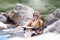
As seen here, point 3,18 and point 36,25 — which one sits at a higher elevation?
point 36,25

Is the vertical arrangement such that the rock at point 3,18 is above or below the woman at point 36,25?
below

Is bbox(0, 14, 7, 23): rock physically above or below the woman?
below

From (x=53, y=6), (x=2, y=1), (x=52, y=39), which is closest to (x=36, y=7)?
(x=53, y=6)

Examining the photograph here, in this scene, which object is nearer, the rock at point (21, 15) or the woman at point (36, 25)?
the woman at point (36, 25)

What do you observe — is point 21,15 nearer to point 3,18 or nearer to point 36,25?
point 3,18

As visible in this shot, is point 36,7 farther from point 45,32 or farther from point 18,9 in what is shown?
point 45,32

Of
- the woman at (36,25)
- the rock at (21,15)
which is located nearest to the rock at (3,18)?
the rock at (21,15)

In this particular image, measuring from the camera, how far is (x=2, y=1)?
979 centimetres

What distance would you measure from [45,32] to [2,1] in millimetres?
5329

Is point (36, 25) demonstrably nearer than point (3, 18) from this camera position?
Yes

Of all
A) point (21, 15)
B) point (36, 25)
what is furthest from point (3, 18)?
point (36, 25)

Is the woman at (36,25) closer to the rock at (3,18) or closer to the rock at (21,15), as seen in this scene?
the rock at (21,15)

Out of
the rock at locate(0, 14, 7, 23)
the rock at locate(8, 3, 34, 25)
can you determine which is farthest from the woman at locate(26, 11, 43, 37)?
the rock at locate(0, 14, 7, 23)

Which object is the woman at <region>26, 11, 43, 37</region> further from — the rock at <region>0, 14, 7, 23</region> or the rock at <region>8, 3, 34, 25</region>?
the rock at <region>0, 14, 7, 23</region>
